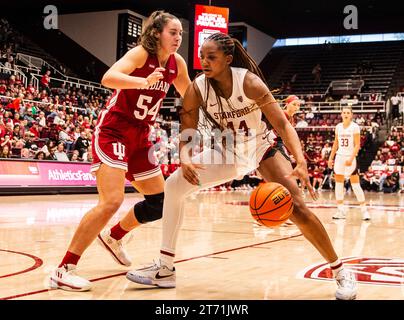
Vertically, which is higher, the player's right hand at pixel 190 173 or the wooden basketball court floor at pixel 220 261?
the player's right hand at pixel 190 173

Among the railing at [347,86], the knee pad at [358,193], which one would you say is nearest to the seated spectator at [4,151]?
the knee pad at [358,193]

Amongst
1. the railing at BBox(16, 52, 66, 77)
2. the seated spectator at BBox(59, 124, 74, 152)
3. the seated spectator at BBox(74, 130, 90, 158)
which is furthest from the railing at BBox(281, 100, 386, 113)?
the seated spectator at BBox(59, 124, 74, 152)

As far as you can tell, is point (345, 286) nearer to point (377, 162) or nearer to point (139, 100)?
point (139, 100)

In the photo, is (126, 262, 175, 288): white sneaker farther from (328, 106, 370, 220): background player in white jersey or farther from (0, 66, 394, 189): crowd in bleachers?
(0, 66, 394, 189): crowd in bleachers

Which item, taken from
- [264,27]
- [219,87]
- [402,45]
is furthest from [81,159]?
[402,45]

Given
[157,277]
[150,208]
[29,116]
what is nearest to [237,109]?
[150,208]

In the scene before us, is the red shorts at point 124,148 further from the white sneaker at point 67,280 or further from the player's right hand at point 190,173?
the white sneaker at point 67,280

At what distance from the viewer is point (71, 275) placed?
363cm

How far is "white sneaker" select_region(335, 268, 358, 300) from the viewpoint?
10.9ft

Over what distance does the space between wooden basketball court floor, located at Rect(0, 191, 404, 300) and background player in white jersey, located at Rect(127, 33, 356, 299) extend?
244mm

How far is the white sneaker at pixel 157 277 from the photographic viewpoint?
3723mm

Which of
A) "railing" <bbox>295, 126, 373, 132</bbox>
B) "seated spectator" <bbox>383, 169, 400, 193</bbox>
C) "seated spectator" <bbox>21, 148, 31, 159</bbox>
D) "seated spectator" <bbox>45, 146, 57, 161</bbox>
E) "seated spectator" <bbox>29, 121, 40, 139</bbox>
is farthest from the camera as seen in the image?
"railing" <bbox>295, 126, 373, 132</bbox>

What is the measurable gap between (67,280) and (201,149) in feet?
→ 22.7
